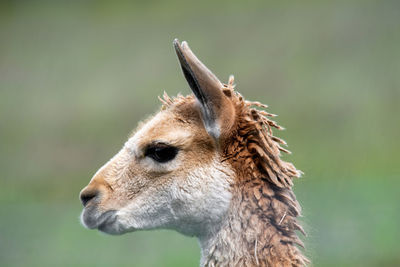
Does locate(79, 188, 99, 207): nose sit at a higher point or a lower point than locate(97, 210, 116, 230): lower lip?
higher

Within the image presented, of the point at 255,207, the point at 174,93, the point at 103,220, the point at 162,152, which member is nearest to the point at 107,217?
the point at 103,220

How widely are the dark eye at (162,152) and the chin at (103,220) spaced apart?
425 millimetres

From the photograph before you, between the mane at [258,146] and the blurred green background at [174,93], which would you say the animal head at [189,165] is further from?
the blurred green background at [174,93]

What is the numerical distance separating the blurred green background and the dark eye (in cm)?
482

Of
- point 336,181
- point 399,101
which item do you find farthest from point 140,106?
point 336,181

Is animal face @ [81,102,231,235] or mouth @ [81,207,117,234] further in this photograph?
mouth @ [81,207,117,234]

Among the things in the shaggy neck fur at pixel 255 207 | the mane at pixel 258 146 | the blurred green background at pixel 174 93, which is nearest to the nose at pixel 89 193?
the shaggy neck fur at pixel 255 207

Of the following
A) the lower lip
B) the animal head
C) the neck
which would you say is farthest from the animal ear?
the lower lip

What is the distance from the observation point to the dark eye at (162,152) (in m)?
3.93

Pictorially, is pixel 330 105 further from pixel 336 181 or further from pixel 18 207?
pixel 18 207

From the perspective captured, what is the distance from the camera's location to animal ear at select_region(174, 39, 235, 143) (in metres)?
3.70

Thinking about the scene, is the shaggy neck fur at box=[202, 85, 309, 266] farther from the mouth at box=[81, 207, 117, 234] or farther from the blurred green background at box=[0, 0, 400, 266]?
the blurred green background at box=[0, 0, 400, 266]

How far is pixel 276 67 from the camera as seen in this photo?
73.0ft

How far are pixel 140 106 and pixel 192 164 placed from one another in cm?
1686
